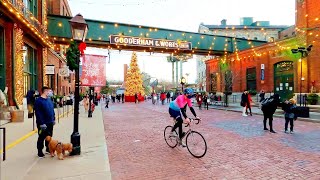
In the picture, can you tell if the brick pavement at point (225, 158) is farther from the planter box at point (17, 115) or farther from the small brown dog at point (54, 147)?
the planter box at point (17, 115)

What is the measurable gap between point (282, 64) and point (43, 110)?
1084 inches

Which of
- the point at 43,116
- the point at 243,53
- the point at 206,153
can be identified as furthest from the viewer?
the point at 243,53

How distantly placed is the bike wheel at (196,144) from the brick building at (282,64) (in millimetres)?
18177

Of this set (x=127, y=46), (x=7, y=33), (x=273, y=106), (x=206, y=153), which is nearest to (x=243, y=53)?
(x=127, y=46)

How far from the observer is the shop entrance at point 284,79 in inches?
1099

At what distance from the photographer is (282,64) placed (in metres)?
29.1

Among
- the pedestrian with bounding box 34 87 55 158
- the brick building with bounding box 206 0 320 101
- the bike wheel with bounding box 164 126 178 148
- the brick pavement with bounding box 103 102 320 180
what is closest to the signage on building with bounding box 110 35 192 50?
the brick building with bounding box 206 0 320 101

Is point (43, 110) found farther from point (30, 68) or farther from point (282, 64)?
point (282, 64)

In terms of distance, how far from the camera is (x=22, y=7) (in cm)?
1656

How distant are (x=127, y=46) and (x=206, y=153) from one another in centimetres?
2235

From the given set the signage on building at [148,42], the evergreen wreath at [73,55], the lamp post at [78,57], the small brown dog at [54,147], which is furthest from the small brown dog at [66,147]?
the signage on building at [148,42]

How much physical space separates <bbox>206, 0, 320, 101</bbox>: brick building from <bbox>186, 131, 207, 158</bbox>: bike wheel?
59.6ft

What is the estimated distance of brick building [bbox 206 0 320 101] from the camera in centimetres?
2406

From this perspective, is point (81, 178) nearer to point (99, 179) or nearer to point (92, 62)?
point (99, 179)
